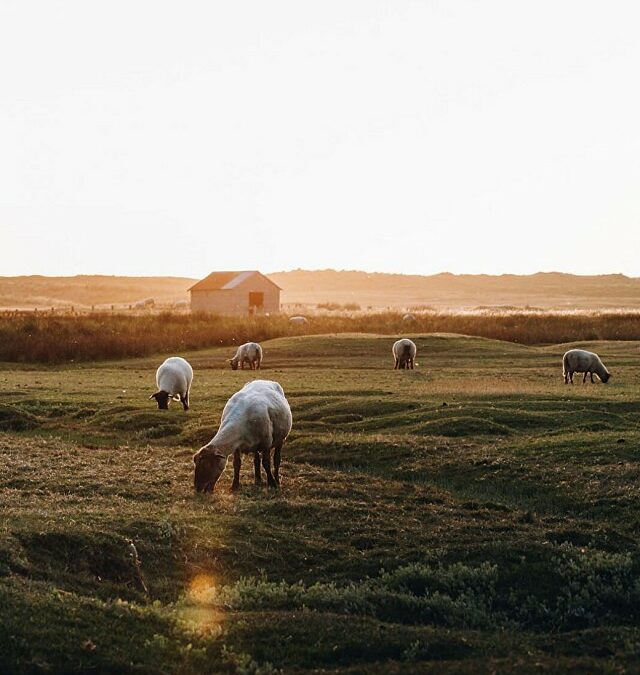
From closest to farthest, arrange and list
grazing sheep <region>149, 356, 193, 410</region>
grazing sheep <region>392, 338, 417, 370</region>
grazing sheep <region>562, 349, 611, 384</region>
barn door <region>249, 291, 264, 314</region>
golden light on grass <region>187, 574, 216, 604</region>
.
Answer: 1. golden light on grass <region>187, 574, 216, 604</region>
2. grazing sheep <region>149, 356, 193, 410</region>
3. grazing sheep <region>562, 349, 611, 384</region>
4. grazing sheep <region>392, 338, 417, 370</region>
5. barn door <region>249, 291, 264, 314</region>

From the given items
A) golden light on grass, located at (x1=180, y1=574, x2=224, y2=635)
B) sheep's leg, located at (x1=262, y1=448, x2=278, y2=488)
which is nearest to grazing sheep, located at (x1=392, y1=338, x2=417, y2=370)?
sheep's leg, located at (x1=262, y1=448, x2=278, y2=488)

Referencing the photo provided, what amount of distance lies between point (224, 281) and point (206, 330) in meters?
42.4

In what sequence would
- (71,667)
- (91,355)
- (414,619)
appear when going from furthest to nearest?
1. (91,355)
2. (414,619)
3. (71,667)

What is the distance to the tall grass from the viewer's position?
50062 mm

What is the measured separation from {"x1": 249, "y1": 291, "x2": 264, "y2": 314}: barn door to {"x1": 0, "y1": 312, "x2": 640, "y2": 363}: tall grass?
26329 mm

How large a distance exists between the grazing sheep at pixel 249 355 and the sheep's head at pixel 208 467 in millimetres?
26411

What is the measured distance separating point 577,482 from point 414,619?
7.86m

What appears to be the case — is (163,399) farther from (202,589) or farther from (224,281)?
(224,281)

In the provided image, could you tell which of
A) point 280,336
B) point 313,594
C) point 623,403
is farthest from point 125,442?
point 280,336

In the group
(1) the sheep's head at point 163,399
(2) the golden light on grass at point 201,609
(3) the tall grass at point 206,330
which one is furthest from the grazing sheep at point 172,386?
(3) the tall grass at point 206,330

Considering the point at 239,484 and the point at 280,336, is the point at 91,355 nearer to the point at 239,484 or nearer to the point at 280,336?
the point at 280,336

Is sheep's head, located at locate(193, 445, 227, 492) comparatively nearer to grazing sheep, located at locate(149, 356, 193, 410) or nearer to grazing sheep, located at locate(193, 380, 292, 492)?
grazing sheep, located at locate(193, 380, 292, 492)

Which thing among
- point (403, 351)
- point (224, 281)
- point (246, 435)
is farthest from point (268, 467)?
point (224, 281)

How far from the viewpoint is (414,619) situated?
10.6m
